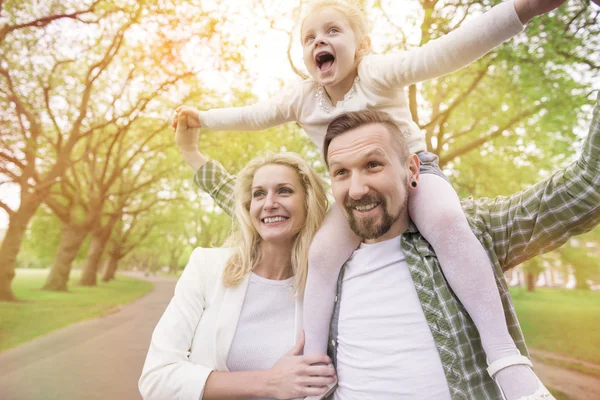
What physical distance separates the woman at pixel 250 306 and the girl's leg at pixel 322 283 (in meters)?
0.07

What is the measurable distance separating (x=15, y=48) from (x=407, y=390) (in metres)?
4.48

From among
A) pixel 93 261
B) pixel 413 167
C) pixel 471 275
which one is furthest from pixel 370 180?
pixel 93 261

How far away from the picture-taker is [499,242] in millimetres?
1293

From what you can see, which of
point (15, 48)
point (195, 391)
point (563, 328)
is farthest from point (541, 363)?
point (15, 48)

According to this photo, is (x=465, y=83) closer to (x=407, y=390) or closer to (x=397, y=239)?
(x=397, y=239)

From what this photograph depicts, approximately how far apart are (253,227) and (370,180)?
0.73 meters

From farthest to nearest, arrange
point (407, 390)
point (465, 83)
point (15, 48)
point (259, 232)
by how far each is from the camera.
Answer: point (465, 83) < point (15, 48) < point (259, 232) < point (407, 390)

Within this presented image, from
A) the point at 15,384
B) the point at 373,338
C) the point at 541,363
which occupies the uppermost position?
the point at 373,338

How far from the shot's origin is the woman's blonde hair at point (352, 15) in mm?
1480

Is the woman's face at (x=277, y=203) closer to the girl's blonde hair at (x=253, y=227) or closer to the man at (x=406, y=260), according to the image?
the girl's blonde hair at (x=253, y=227)

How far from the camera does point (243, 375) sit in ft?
4.53

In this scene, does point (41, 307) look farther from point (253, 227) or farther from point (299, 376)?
point (299, 376)

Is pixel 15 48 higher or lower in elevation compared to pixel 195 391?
higher

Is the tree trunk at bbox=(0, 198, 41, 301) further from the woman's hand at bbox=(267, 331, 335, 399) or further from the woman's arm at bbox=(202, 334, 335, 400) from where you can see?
the woman's hand at bbox=(267, 331, 335, 399)
